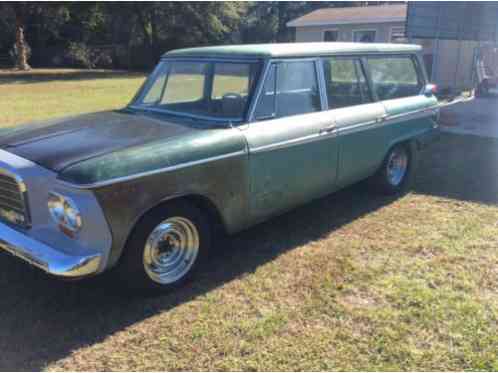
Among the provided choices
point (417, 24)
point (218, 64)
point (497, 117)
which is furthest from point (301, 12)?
A: point (218, 64)

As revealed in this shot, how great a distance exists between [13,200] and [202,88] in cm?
193

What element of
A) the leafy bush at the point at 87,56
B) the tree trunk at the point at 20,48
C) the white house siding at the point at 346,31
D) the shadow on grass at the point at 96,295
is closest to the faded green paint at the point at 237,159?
the shadow on grass at the point at 96,295

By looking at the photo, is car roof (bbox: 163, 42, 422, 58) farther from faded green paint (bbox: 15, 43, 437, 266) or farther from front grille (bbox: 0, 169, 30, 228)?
front grille (bbox: 0, 169, 30, 228)

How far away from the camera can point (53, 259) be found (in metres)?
2.84

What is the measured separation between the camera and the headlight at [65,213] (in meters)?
2.86

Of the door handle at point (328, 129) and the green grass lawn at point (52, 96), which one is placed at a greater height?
the door handle at point (328, 129)

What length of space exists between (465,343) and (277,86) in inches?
96.5

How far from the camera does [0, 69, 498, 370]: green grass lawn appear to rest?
2.84m

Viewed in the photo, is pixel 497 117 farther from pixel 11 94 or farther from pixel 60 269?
pixel 11 94

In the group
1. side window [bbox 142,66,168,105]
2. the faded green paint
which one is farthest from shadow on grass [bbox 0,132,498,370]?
side window [bbox 142,66,168,105]

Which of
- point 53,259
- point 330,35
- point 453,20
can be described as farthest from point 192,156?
point 330,35

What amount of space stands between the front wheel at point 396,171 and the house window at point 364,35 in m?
20.7

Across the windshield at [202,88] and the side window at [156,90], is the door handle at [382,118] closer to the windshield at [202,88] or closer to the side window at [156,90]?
the windshield at [202,88]

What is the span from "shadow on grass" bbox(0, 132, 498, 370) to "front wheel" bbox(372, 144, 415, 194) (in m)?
0.24
